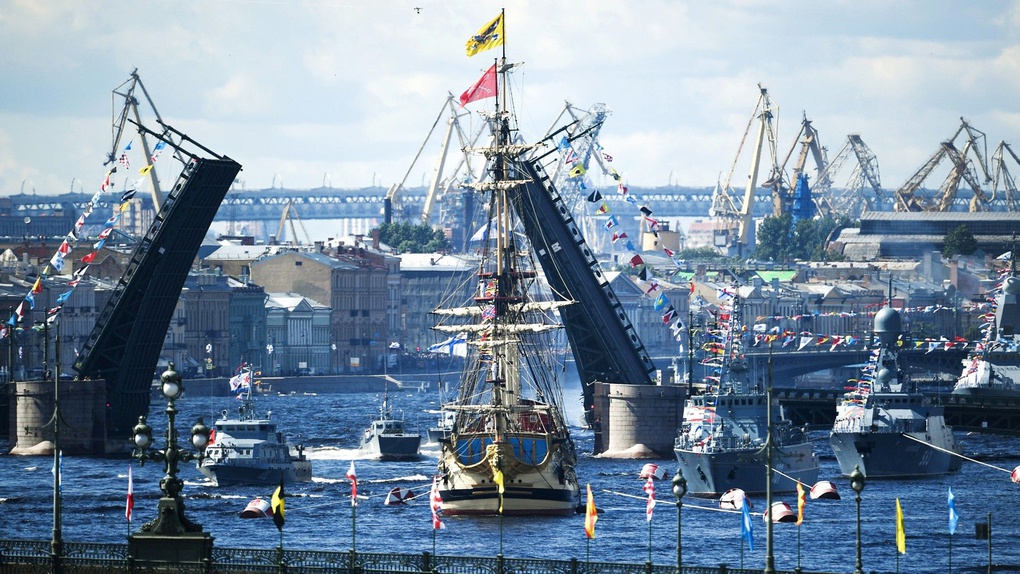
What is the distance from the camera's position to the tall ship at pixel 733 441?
73.8 metres

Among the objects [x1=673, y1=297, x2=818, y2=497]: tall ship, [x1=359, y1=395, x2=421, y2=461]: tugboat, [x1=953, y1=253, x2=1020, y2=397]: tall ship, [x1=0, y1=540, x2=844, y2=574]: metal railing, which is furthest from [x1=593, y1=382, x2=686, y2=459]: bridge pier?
[x1=0, y1=540, x2=844, y2=574]: metal railing

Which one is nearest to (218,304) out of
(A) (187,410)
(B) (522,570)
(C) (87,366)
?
(A) (187,410)

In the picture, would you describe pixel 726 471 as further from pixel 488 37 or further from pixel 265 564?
pixel 265 564

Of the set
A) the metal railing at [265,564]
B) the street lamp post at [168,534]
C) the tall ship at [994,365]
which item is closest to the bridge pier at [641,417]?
the tall ship at [994,365]

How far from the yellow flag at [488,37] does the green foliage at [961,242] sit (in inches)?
4950

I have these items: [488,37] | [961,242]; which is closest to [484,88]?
[488,37]

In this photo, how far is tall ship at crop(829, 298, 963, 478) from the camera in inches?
3302

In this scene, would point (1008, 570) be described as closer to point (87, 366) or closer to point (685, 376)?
point (87, 366)

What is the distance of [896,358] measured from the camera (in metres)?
89.3

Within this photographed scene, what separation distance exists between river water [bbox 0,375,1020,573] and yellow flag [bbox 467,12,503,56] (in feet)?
39.3

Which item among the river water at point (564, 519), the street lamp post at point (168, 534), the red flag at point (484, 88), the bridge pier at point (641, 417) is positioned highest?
the red flag at point (484, 88)

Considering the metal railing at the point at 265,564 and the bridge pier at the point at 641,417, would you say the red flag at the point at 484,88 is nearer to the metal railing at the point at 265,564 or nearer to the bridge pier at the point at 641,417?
the bridge pier at the point at 641,417

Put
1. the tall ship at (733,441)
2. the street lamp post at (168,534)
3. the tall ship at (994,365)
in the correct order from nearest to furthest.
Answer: the street lamp post at (168,534) < the tall ship at (733,441) < the tall ship at (994,365)

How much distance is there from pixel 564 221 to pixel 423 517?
14852 millimetres
